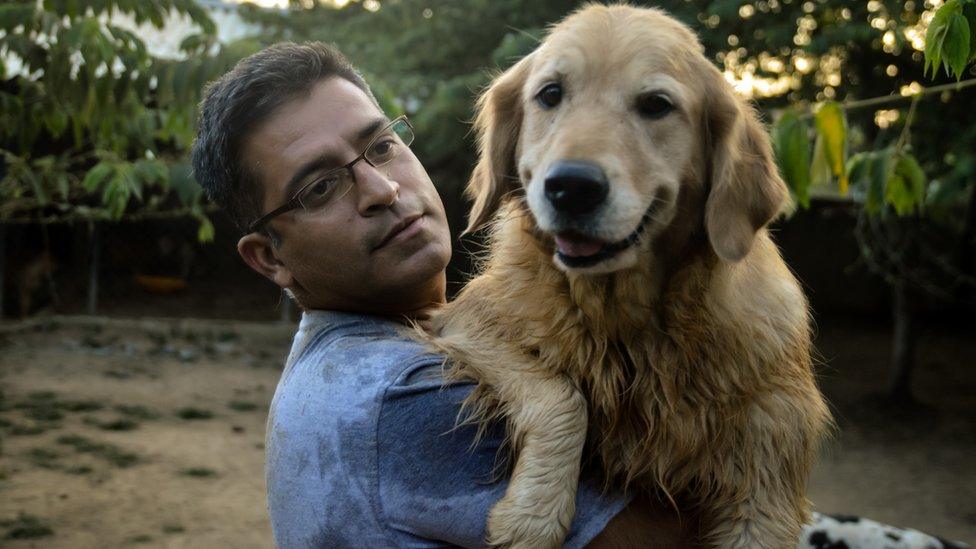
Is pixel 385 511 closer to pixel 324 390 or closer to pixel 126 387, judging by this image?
pixel 324 390

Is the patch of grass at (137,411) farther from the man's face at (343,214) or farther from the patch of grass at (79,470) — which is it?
the man's face at (343,214)

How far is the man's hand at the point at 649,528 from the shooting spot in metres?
1.98

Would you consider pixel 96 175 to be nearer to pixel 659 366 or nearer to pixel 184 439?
pixel 659 366

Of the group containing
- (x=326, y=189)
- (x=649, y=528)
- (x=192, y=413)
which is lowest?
(x=192, y=413)

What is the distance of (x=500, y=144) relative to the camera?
8.73 feet

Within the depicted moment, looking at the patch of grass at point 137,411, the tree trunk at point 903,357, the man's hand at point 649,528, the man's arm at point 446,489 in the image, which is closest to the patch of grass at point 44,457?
the patch of grass at point 137,411

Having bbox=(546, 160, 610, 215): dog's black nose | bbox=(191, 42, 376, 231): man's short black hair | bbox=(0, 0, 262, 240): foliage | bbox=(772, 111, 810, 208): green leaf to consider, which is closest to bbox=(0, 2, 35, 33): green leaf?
bbox=(0, 0, 262, 240): foliage

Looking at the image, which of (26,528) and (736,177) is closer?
(736,177)

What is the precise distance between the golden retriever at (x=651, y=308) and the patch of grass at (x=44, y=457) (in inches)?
184

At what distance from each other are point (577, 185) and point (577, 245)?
17 centimetres

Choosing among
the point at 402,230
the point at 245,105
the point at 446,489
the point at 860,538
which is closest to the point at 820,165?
the point at 402,230

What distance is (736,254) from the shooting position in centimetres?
218

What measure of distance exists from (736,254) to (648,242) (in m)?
0.21

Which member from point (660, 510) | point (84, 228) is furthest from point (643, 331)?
point (84, 228)
